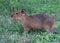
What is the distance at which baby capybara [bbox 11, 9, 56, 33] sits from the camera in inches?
409

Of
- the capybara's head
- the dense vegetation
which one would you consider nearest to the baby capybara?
the capybara's head

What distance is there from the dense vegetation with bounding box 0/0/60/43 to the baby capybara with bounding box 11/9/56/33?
0.21 meters

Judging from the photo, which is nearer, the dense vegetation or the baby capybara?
the dense vegetation

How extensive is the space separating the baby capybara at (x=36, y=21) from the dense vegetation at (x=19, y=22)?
0.21 metres

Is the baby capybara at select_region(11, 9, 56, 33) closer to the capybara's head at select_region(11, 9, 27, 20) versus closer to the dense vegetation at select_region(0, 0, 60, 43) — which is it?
the capybara's head at select_region(11, 9, 27, 20)

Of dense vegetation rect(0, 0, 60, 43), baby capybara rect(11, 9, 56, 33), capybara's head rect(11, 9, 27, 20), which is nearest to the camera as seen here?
dense vegetation rect(0, 0, 60, 43)

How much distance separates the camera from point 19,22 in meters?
10.8

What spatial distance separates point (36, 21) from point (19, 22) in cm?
66

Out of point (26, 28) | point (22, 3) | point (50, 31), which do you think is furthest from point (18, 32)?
point (22, 3)

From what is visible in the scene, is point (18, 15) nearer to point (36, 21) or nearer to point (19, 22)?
point (19, 22)

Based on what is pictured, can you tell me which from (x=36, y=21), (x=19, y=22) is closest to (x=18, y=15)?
(x=19, y=22)

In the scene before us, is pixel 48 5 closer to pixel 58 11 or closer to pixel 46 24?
pixel 58 11

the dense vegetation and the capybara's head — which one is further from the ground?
the capybara's head

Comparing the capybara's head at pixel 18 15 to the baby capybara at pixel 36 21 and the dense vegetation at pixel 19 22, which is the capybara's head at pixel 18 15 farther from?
the dense vegetation at pixel 19 22
